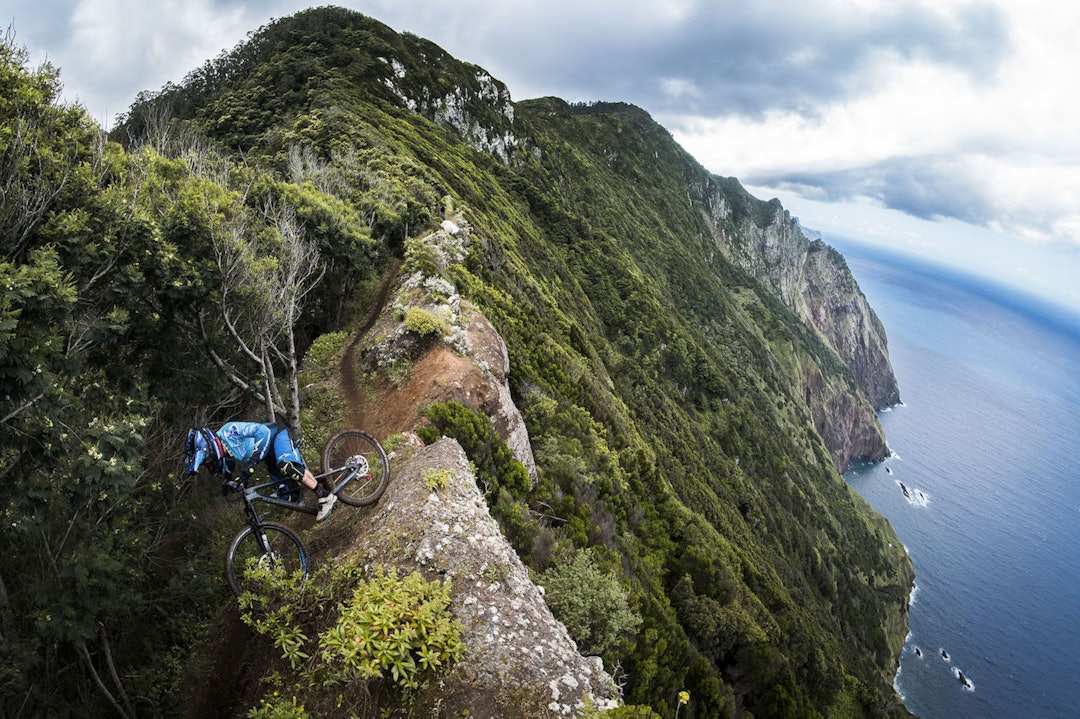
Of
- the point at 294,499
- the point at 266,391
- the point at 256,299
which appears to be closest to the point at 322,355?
the point at 266,391

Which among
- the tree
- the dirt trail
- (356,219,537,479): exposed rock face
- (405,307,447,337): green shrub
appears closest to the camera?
the tree

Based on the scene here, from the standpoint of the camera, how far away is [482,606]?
8766 millimetres

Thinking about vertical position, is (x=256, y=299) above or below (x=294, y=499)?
above

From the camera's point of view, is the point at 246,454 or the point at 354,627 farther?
the point at 246,454

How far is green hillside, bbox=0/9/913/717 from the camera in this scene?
8.66 metres

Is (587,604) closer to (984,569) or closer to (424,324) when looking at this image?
(424,324)

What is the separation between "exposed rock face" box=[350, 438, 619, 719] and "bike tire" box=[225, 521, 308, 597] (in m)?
1.04

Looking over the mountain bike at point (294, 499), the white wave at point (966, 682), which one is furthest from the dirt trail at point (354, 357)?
the white wave at point (966, 682)

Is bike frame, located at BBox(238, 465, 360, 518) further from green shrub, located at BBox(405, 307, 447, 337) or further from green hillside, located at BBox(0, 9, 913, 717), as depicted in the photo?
green shrub, located at BBox(405, 307, 447, 337)

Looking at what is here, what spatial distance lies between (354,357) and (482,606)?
43.4 ft

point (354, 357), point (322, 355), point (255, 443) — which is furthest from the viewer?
point (322, 355)

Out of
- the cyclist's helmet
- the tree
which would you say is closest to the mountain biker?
the cyclist's helmet

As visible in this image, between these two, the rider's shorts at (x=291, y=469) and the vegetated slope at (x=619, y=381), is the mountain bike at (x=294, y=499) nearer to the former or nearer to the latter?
the rider's shorts at (x=291, y=469)

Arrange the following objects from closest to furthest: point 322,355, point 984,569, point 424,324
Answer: point 424,324, point 322,355, point 984,569
